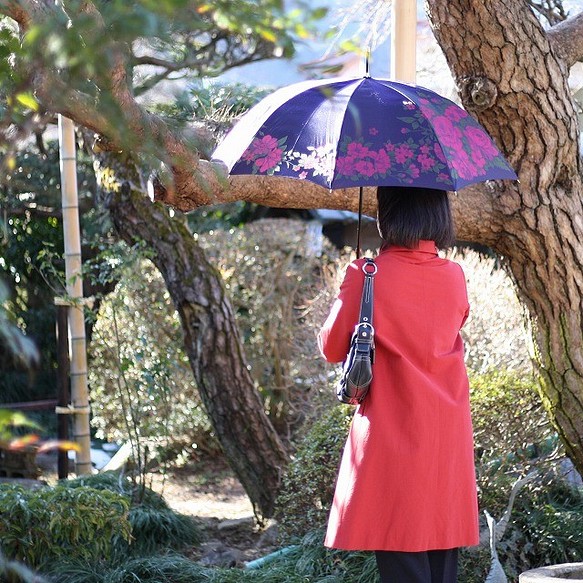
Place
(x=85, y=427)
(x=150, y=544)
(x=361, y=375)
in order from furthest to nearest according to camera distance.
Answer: (x=85, y=427) < (x=150, y=544) < (x=361, y=375)

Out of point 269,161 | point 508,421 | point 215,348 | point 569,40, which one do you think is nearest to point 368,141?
point 269,161

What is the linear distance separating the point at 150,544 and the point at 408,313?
10.2 ft

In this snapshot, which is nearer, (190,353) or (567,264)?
(567,264)

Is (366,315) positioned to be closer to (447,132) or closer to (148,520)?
(447,132)

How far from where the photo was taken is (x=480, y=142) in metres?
3.15

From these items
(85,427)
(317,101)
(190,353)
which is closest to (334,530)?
(317,101)

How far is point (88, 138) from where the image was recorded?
20.3 feet

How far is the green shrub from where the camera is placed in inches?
183

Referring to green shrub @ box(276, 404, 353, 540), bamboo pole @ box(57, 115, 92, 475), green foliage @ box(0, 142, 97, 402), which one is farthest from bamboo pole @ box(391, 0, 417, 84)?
green foliage @ box(0, 142, 97, 402)

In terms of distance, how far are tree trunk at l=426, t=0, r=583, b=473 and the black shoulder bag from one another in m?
0.97

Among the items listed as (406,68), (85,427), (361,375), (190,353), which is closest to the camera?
(361,375)

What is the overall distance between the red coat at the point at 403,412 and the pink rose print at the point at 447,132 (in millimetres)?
326

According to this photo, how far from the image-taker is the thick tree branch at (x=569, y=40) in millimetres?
3775

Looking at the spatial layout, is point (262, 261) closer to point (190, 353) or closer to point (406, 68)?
point (190, 353)
